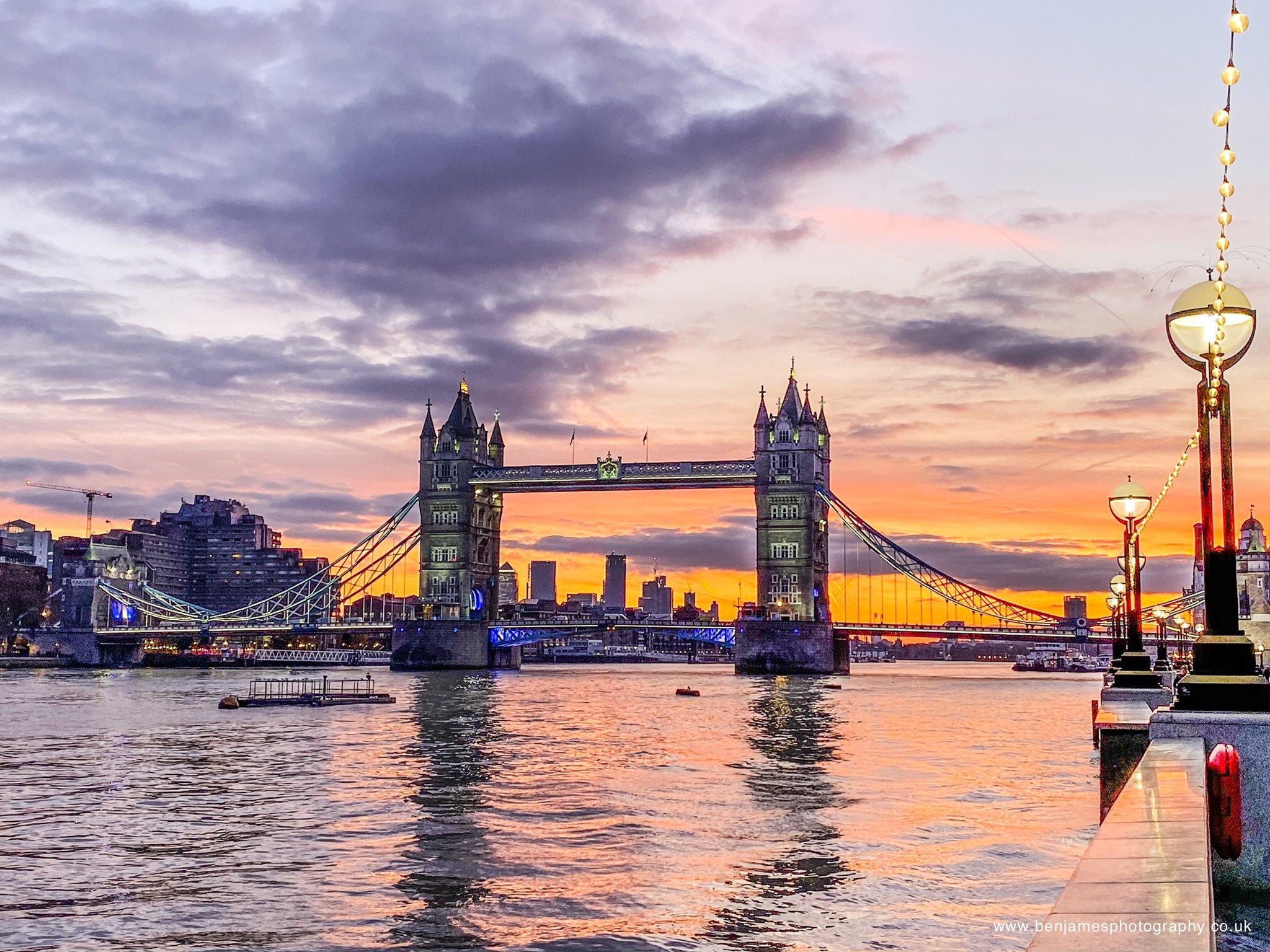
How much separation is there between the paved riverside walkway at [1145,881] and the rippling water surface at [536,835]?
8.89 m

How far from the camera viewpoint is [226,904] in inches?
758

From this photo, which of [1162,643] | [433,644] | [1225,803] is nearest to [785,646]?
[433,644]

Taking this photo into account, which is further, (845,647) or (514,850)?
(845,647)

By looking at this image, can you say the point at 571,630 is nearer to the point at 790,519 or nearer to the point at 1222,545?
the point at 790,519

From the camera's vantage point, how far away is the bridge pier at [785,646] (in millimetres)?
131625

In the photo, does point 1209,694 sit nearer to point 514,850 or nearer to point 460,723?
point 514,850

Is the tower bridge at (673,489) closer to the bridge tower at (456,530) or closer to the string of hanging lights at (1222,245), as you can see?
the bridge tower at (456,530)

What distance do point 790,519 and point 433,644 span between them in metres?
41.9

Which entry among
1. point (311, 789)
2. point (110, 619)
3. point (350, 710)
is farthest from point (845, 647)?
point (311, 789)

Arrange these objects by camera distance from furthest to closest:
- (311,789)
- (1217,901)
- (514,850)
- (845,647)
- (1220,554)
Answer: (845,647) < (311,789) < (514,850) < (1220,554) < (1217,901)

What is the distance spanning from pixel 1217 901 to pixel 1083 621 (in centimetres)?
12699

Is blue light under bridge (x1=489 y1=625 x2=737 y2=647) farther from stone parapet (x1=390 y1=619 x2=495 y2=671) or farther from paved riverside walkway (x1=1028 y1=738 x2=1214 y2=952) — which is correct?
paved riverside walkway (x1=1028 y1=738 x2=1214 y2=952)
